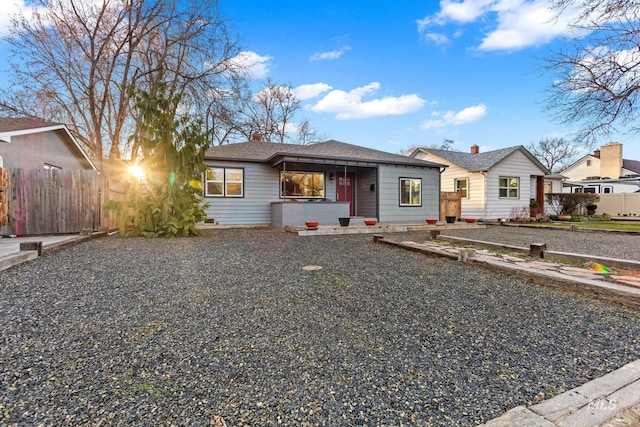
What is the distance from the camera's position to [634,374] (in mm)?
1821

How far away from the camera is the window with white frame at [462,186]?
16.6m

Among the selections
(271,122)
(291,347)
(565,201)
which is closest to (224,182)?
(291,347)

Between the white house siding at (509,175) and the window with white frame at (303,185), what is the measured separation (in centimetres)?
890

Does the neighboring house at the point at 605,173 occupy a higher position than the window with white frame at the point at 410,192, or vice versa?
the neighboring house at the point at 605,173

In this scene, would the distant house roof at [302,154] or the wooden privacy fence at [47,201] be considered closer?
the wooden privacy fence at [47,201]

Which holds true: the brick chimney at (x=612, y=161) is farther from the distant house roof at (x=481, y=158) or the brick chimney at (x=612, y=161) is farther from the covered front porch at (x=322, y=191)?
the covered front porch at (x=322, y=191)

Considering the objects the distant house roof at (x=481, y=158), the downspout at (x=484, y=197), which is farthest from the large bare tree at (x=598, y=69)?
the distant house roof at (x=481, y=158)

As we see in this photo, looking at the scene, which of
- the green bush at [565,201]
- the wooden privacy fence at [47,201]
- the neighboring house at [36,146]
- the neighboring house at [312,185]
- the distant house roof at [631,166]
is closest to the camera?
the wooden privacy fence at [47,201]

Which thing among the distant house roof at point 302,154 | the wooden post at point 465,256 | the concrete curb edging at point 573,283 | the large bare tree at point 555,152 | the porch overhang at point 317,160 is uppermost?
the large bare tree at point 555,152

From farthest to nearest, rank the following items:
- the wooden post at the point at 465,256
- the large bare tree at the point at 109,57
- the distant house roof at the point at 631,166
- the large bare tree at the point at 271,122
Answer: the distant house roof at the point at 631,166
the large bare tree at the point at 271,122
the large bare tree at the point at 109,57
the wooden post at the point at 465,256

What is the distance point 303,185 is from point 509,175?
11.3 metres

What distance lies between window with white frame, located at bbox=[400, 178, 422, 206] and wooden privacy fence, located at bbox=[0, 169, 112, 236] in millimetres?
11056

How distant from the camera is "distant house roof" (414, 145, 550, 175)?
52.2 ft

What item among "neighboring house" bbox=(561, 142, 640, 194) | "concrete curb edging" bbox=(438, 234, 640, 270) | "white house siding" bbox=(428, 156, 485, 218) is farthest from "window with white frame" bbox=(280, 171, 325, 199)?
"neighboring house" bbox=(561, 142, 640, 194)
